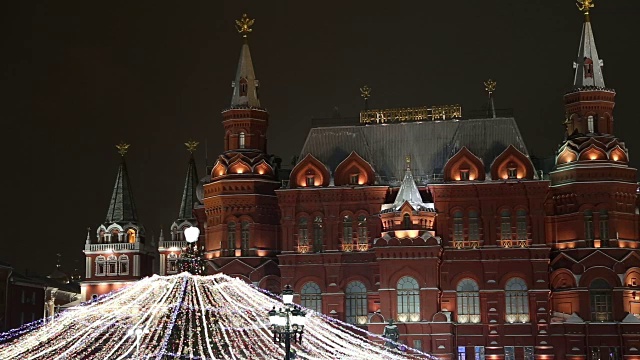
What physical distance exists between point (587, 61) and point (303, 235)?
75.0ft

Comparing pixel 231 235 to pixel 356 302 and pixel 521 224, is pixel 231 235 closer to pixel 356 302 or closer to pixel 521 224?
pixel 356 302

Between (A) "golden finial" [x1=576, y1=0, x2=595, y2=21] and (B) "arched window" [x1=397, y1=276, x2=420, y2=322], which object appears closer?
(B) "arched window" [x1=397, y1=276, x2=420, y2=322]

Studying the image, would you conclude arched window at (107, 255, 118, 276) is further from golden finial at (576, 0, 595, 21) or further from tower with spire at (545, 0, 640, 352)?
golden finial at (576, 0, 595, 21)

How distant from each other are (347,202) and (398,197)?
4.52 metres

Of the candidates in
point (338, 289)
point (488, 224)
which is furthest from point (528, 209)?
point (338, 289)

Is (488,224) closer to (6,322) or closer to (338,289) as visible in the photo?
(338,289)

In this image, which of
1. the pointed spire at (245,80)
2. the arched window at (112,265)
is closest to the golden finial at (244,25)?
the pointed spire at (245,80)

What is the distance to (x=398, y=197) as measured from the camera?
238 feet

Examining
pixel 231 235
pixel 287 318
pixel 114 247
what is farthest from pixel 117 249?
pixel 287 318

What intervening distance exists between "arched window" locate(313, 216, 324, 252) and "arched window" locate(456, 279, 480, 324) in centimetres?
983

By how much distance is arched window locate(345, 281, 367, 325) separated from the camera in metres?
73.9

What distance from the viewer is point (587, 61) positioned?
76.6m

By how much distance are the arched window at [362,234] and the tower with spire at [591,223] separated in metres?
12.2

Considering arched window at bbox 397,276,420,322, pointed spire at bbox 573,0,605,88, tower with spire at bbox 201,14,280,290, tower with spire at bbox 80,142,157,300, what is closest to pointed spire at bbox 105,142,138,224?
tower with spire at bbox 80,142,157,300
